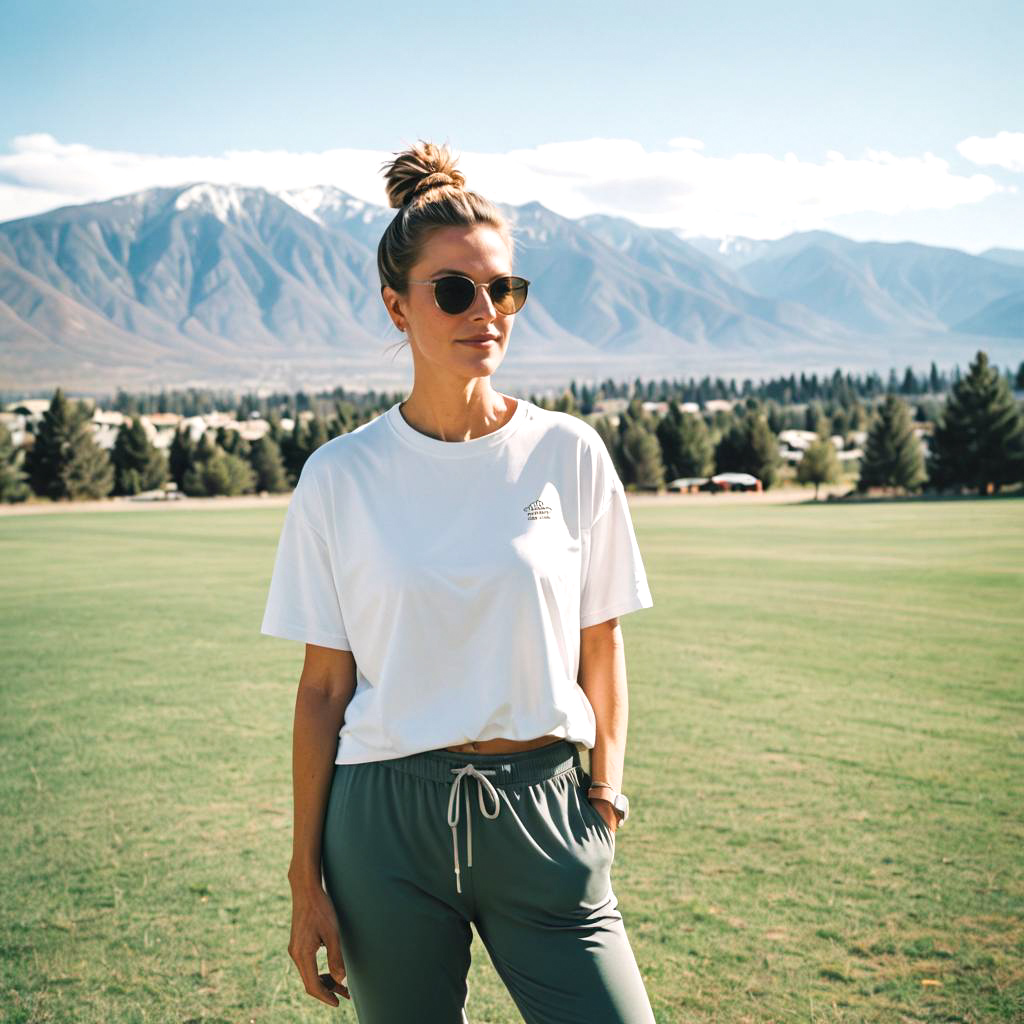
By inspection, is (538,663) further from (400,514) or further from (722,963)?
(722,963)

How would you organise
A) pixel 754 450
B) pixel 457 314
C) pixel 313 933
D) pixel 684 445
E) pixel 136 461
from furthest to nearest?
1. pixel 684 445
2. pixel 754 450
3. pixel 136 461
4. pixel 457 314
5. pixel 313 933

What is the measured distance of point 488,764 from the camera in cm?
241

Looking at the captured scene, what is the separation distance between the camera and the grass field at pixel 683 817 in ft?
14.5

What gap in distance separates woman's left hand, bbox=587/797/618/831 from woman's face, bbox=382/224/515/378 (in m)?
1.02

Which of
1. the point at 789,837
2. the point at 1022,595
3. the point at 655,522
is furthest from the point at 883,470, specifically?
the point at 789,837

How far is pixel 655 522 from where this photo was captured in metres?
38.6

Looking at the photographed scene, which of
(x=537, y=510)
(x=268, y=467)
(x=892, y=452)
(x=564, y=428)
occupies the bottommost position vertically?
(x=268, y=467)

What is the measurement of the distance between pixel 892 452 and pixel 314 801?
61071 mm

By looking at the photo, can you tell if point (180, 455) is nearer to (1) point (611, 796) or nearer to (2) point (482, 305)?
(2) point (482, 305)

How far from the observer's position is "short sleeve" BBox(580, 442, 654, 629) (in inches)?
102

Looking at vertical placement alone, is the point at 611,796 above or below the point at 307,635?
below

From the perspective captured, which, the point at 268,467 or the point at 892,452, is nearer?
the point at 892,452

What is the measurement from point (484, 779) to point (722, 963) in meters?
2.62

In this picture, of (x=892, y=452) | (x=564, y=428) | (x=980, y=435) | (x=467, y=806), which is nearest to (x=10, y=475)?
(x=892, y=452)
